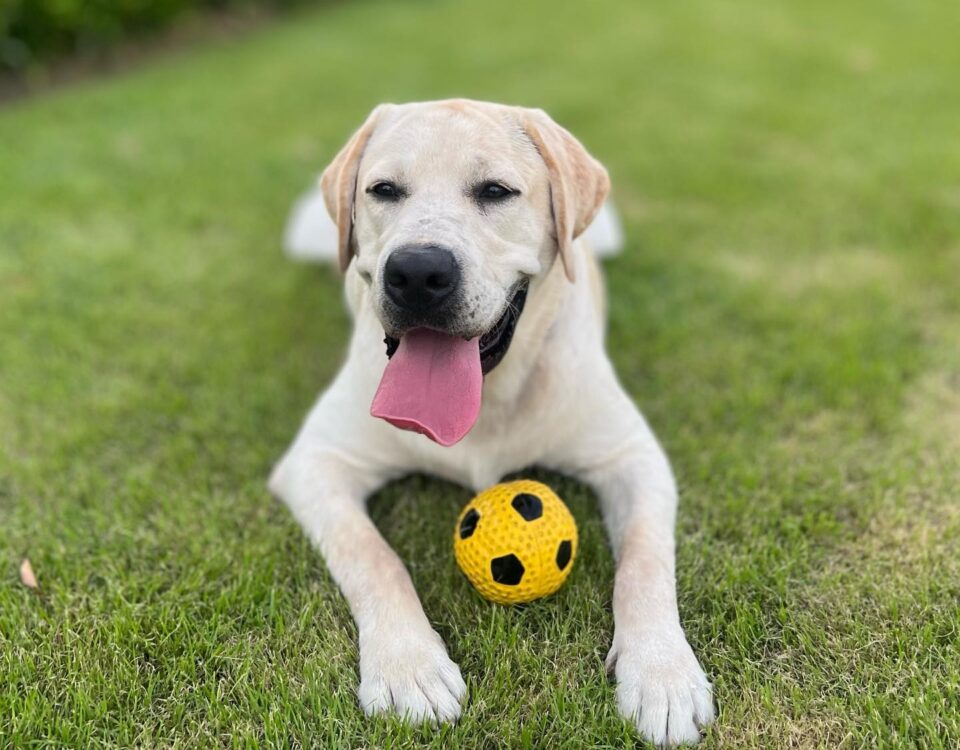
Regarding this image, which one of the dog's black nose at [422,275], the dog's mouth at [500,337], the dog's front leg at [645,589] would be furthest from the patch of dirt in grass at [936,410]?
the dog's black nose at [422,275]

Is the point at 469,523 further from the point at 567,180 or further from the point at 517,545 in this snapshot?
the point at 567,180

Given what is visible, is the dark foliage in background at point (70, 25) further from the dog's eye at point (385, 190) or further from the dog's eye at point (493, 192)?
the dog's eye at point (493, 192)

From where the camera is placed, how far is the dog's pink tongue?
107 inches

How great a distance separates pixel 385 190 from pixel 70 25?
8864 mm

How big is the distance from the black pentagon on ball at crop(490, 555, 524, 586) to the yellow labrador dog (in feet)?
0.87

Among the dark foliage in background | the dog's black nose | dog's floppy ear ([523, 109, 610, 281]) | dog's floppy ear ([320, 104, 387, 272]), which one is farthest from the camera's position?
the dark foliage in background

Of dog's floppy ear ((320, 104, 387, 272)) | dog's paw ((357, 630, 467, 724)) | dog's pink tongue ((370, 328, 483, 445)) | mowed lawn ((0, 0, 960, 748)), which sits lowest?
mowed lawn ((0, 0, 960, 748))

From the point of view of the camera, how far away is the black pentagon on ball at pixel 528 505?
2629 mm

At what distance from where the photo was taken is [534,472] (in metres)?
3.33

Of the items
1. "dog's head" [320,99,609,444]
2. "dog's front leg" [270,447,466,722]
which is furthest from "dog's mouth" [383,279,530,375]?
"dog's front leg" [270,447,466,722]

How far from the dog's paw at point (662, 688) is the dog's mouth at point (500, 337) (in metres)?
1.04

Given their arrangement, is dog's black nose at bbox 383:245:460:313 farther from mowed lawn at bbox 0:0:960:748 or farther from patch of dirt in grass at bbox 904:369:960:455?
patch of dirt in grass at bbox 904:369:960:455

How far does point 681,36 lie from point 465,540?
1040cm

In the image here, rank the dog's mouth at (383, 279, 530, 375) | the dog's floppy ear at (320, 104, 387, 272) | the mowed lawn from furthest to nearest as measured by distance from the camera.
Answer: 1. the dog's floppy ear at (320, 104, 387, 272)
2. the dog's mouth at (383, 279, 530, 375)
3. the mowed lawn
